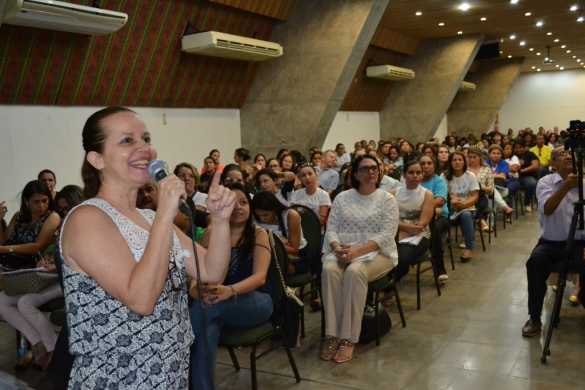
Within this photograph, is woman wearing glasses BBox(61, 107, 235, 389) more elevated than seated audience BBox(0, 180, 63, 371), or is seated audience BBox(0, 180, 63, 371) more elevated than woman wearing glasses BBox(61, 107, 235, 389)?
woman wearing glasses BBox(61, 107, 235, 389)

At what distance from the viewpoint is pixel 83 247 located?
1.37m

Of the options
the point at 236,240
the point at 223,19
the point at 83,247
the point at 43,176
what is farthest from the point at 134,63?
the point at 83,247

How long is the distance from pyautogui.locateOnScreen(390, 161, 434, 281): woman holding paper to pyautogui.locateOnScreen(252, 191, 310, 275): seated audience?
0.91 m

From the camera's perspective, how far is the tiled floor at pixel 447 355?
10.8 ft

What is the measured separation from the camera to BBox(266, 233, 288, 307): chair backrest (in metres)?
3.26

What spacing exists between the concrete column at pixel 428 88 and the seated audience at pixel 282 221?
13657 mm

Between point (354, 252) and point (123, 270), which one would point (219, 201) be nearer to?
point (123, 270)


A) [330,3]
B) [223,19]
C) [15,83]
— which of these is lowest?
[15,83]

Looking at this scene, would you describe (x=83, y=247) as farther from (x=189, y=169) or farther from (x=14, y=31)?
(x=14, y=31)

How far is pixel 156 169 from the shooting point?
4.67ft

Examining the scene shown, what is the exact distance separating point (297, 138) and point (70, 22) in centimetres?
541

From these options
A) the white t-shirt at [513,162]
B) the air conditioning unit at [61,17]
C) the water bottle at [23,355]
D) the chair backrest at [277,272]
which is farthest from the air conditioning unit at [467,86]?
the water bottle at [23,355]

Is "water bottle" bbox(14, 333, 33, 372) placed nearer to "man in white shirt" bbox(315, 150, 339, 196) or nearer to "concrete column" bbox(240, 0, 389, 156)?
"man in white shirt" bbox(315, 150, 339, 196)

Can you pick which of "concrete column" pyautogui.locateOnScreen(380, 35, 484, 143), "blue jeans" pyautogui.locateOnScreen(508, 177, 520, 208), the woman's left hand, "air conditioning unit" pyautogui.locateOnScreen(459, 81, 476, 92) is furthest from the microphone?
"air conditioning unit" pyautogui.locateOnScreen(459, 81, 476, 92)
